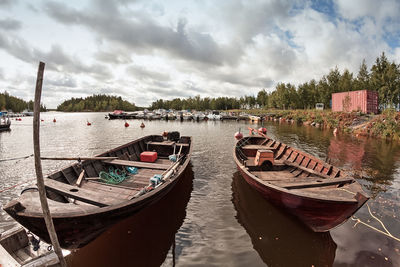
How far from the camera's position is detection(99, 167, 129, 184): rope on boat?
7.79 m

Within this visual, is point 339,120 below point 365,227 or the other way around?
the other way around

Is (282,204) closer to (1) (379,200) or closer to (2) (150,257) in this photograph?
(2) (150,257)

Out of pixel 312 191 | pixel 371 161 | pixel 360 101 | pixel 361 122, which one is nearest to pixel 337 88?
pixel 360 101

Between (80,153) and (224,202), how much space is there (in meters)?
15.9

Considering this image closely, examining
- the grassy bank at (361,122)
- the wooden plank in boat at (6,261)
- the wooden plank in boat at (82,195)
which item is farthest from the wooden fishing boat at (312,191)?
the grassy bank at (361,122)

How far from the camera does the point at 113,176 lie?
8211mm

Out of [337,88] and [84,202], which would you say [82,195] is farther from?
[337,88]

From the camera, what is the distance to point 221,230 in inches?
263

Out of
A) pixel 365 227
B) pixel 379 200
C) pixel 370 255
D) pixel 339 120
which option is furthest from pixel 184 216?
pixel 339 120

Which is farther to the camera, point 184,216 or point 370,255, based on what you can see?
point 184,216

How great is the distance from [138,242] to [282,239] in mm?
4585

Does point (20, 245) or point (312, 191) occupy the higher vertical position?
point (312, 191)

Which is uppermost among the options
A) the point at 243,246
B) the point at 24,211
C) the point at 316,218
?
the point at 24,211

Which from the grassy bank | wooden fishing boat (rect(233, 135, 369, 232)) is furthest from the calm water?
the grassy bank
